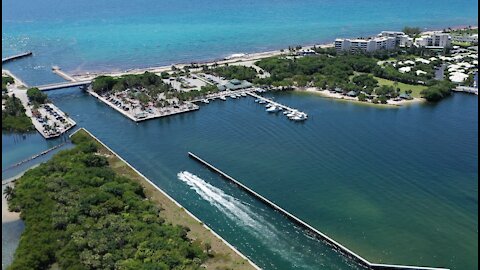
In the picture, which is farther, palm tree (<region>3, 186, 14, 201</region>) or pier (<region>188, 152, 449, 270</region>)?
palm tree (<region>3, 186, 14, 201</region>)

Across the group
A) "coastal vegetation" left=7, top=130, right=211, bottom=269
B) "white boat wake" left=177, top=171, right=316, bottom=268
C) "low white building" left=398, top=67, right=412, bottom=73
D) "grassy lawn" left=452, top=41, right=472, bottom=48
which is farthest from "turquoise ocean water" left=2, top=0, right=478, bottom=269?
"grassy lawn" left=452, top=41, right=472, bottom=48

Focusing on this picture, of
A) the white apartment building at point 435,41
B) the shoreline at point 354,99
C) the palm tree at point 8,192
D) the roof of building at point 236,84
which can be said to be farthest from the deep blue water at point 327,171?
the white apartment building at point 435,41

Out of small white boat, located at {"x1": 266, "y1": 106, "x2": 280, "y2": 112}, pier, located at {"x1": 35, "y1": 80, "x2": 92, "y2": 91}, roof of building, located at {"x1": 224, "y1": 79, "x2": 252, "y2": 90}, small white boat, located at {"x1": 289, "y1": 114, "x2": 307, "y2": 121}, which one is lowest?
small white boat, located at {"x1": 289, "y1": 114, "x2": 307, "y2": 121}

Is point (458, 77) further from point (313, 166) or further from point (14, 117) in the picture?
point (14, 117)

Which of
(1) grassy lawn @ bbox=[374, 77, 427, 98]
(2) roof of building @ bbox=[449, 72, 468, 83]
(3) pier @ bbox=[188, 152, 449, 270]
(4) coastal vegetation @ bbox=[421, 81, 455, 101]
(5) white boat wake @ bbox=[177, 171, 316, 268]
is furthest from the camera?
(2) roof of building @ bbox=[449, 72, 468, 83]

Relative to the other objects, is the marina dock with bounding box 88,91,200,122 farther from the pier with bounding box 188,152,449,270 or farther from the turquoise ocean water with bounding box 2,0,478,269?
the pier with bounding box 188,152,449,270

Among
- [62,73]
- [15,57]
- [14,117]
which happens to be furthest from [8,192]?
[15,57]
